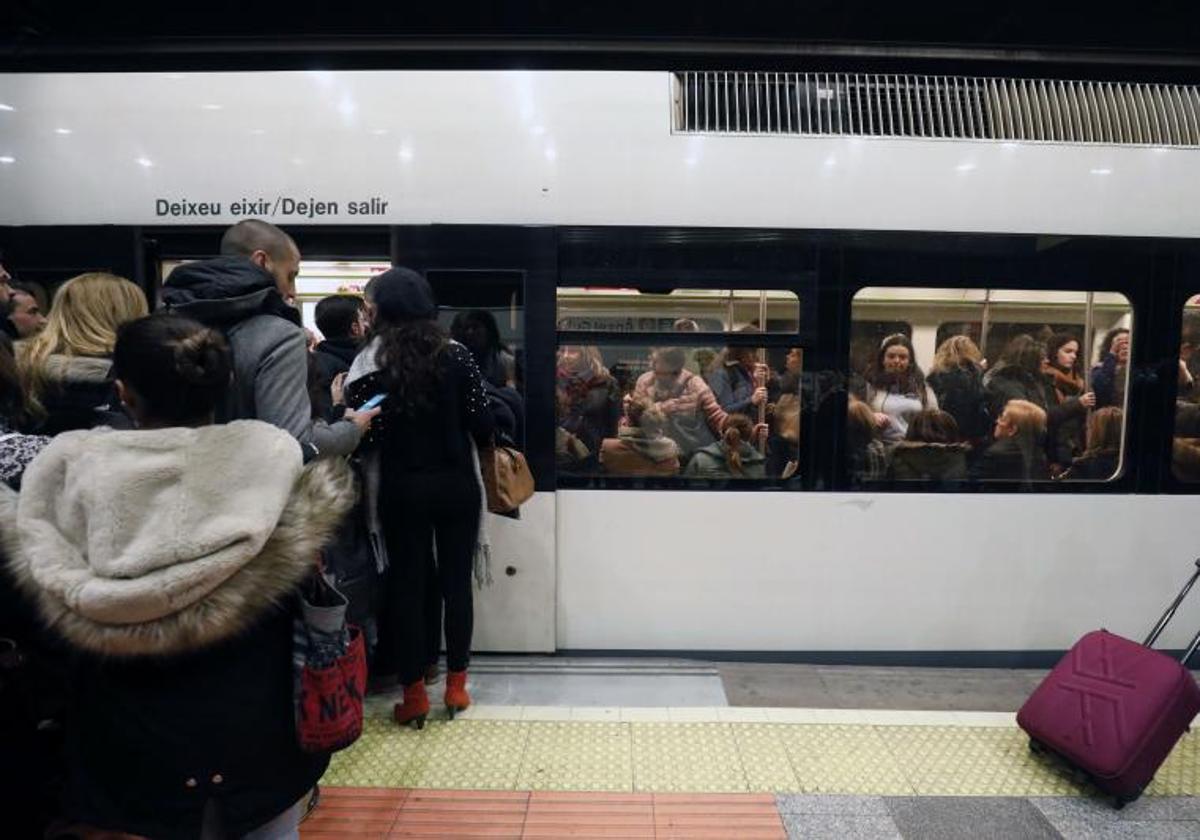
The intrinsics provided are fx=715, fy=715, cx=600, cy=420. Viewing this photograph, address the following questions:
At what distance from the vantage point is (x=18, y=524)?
122 centimetres

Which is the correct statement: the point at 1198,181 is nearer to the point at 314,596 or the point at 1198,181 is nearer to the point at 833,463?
the point at 833,463

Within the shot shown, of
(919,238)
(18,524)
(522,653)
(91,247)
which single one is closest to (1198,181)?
(919,238)

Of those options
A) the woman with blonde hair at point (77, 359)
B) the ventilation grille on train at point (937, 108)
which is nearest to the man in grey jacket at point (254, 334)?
the woman with blonde hair at point (77, 359)

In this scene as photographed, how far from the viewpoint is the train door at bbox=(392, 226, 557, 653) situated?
3186mm

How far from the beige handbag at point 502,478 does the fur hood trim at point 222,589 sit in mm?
1497

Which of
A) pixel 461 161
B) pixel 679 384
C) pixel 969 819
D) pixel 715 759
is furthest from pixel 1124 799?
A: pixel 461 161

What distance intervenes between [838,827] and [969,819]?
47 centimetres

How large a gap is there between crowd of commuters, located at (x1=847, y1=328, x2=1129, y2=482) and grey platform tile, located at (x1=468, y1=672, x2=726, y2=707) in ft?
3.98

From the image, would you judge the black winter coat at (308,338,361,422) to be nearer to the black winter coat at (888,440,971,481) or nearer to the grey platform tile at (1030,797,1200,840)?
the black winter coat at (888,440,971,481)

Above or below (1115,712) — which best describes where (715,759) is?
below

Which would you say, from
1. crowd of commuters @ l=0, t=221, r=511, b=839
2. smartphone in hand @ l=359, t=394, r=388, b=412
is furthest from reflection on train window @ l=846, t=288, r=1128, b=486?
crowd of commuters @ l=0, t=221, r=511, b=839

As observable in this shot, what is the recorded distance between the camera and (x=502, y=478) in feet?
9.55

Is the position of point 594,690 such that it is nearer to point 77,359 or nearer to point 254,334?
point 254,334

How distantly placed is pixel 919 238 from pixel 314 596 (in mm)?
2927
